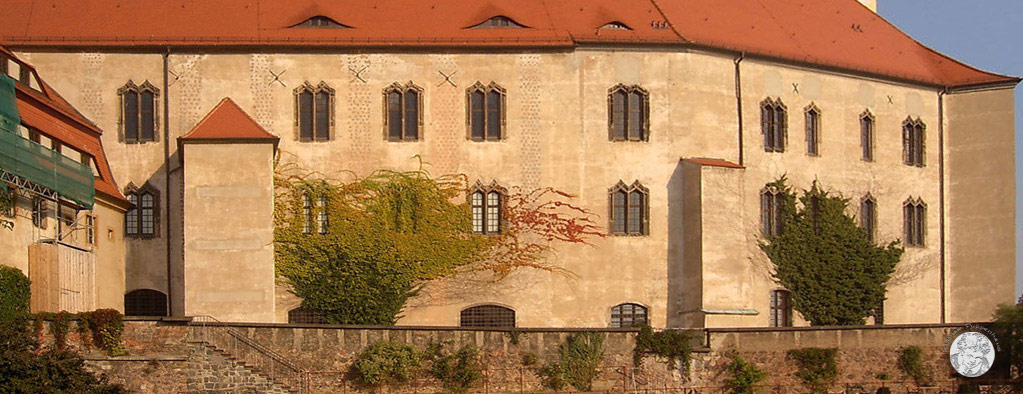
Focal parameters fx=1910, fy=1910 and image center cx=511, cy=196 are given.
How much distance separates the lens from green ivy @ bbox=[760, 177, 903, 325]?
58156 millimetres

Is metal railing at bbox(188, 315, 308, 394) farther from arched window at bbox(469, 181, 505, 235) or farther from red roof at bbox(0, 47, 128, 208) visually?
arched window at bbox(469, 181, 505, 235)

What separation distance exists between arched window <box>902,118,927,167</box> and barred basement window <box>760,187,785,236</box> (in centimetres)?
576

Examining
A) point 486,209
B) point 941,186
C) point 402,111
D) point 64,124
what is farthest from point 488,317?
point 941,186

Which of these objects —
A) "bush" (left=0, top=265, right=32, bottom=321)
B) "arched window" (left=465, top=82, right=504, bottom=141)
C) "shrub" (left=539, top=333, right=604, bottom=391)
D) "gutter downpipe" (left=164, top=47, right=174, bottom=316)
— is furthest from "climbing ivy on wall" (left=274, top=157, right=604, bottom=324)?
"bush" (left=0, top=265, right=32, bottom=321)

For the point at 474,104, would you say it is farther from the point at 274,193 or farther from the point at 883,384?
the point at 883,384

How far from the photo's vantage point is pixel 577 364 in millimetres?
48094

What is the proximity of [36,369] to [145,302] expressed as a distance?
12711mm

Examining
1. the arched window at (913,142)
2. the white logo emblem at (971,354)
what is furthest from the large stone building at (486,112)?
the white logo emblem at (971,354)

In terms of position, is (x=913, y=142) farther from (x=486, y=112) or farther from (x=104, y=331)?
(x=104, y=331)

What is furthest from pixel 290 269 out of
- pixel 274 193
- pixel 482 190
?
pixel 482 190

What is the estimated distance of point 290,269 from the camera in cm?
5412

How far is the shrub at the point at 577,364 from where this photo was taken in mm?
47812

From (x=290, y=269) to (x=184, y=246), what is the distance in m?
3.35

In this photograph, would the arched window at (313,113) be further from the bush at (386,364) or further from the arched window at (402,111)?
the bush at (386,364)
